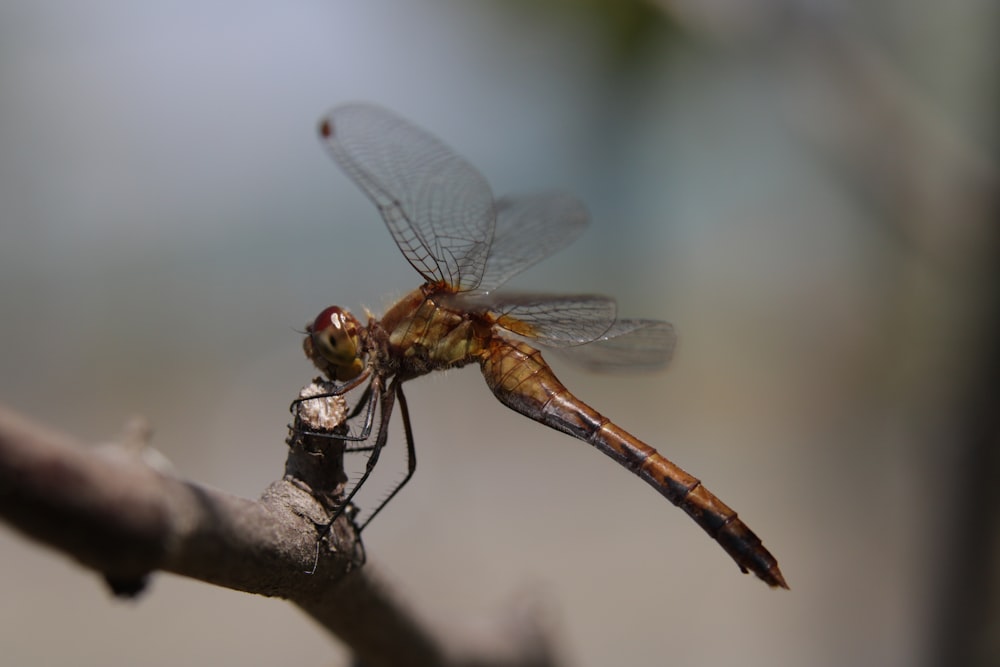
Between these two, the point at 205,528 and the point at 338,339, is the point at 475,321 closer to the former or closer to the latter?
the point at 338,339

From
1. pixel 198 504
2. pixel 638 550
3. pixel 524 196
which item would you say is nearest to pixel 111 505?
pixel 198 504

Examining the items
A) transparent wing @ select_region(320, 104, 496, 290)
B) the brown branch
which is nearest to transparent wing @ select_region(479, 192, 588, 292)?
transparent wing @ select_region(320, 104, 496, 290)

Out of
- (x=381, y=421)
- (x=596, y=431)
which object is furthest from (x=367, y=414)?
(x=596, y=431)

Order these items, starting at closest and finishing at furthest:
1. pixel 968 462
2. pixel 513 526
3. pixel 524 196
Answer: pixel 524 196 → pixel 968 462 → pixel 513 526

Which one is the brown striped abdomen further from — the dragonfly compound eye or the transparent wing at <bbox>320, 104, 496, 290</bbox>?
the dragonfly compound eye

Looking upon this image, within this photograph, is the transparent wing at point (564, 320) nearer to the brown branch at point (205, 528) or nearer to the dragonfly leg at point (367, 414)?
the dragonfly leg at point (367, 414)

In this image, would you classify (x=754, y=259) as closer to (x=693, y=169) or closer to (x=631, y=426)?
(x=693, y=169)
